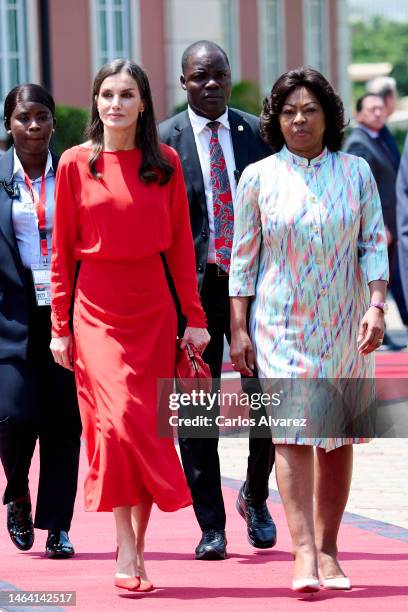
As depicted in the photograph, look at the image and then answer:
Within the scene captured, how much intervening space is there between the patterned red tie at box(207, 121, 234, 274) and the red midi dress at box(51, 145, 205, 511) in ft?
1.97

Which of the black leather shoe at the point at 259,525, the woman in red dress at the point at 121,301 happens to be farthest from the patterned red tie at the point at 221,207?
the black leather shoe at the point at 259,525

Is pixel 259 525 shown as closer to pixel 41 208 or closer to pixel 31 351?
pixel 31 351

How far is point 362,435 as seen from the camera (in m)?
6.34

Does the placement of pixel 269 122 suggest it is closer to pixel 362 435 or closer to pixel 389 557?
pixel 362 435

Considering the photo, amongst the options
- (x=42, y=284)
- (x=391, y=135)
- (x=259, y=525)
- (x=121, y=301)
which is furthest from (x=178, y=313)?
(x=391, y=135)

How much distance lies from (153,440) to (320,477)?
63 centimetres

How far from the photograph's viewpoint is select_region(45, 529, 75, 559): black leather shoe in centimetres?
713

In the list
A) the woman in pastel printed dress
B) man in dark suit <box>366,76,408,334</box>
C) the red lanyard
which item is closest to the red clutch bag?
the woman in pastel printed dress

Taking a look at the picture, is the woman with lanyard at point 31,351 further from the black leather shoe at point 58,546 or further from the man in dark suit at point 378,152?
the man in dark suit at point 378,152

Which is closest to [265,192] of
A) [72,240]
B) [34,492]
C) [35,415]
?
[72,240]

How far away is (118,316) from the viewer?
21.2ft

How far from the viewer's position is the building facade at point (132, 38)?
2441 cm

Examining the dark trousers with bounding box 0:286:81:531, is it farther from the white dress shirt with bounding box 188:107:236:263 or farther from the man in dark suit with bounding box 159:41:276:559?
the white dress shirt with bounding box 188:107:236:263

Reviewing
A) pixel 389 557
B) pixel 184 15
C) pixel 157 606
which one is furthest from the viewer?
pixel 184 15
